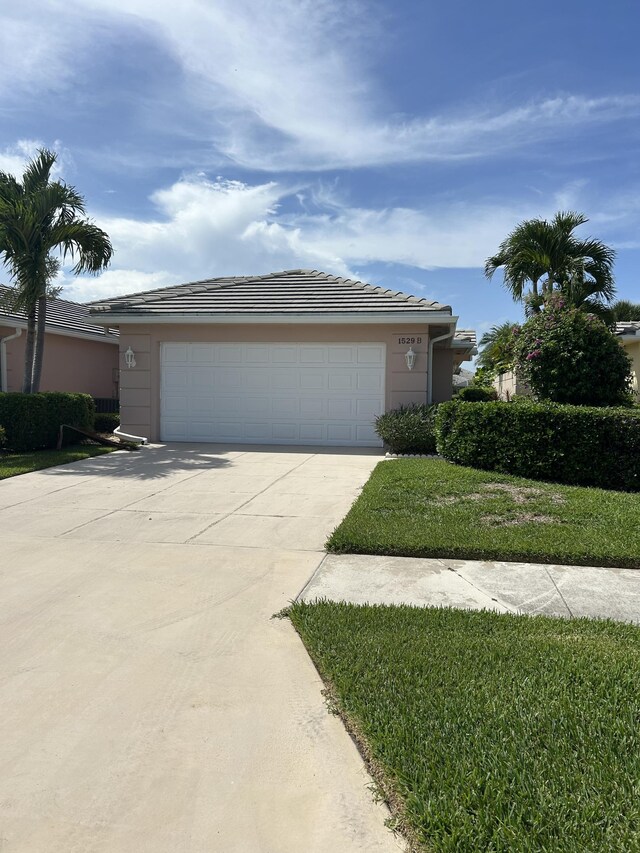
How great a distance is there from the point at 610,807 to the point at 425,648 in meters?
1.43

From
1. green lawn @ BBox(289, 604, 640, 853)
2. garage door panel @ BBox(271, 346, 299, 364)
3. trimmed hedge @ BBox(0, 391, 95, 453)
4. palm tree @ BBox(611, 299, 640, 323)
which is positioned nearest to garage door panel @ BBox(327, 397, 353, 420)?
garage door panel @ BBox(271, 346, 299, 364)

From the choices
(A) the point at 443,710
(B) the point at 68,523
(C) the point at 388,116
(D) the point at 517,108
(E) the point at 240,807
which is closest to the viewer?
(E) the point at 240,807

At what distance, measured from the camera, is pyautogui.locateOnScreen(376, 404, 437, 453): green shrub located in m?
12.1

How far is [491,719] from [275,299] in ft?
41.8

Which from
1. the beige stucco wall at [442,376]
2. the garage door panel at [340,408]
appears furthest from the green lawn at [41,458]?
the beige stucco wall at [442,376]

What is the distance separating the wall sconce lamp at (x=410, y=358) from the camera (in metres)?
13.2

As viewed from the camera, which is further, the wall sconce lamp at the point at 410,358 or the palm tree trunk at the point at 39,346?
the palm tree trunk at the point at 39,346

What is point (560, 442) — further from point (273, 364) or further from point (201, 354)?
point (201, 354)

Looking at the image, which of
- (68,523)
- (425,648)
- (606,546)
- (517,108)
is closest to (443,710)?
(425,648)

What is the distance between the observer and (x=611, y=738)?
8.75 feet

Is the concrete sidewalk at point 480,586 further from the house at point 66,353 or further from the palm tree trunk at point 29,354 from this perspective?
the house at point 66,353

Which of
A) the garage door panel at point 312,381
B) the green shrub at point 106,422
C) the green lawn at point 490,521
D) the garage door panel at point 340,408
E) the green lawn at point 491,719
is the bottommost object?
the green lawn at point 491,719

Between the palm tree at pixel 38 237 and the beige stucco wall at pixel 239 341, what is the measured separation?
186cm

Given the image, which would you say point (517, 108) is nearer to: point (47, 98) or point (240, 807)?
point (47, 98)
